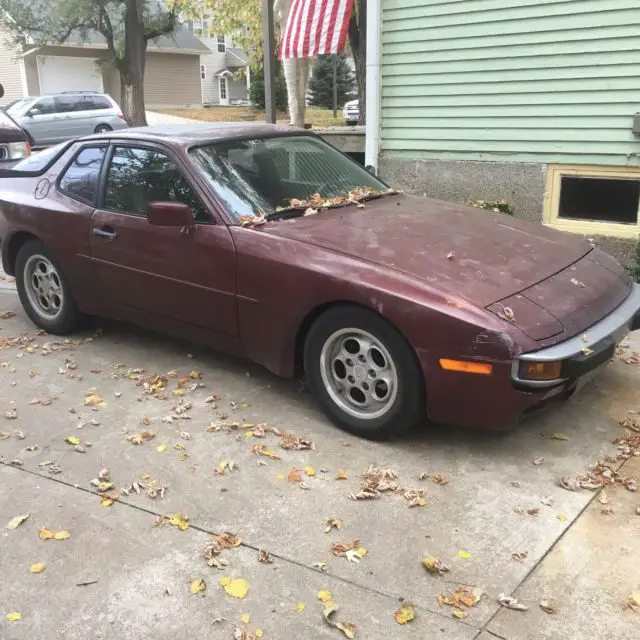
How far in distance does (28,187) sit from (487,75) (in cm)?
459

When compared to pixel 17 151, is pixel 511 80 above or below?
above

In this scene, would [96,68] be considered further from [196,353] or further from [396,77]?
[196,353]

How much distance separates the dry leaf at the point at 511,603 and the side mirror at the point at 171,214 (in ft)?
8.56

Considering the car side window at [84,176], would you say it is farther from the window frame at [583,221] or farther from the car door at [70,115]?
the car door at [70,115]

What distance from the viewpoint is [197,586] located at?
8.63 ft

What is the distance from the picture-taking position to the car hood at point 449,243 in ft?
11.3

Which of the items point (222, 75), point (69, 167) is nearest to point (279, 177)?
point (69, 167)

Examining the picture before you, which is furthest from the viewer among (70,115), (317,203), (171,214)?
(70,115)

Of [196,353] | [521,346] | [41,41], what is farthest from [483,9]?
[41,41]

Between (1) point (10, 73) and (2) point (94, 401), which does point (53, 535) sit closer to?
(2) point (94, 401)

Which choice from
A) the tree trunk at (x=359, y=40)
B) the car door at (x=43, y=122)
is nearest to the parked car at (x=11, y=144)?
the tree trunk at (x=359, y=40)

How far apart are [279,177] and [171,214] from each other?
0.78 meters

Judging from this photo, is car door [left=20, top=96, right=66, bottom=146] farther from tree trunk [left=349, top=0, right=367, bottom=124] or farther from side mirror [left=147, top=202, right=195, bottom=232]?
side mirror [left=147, top=202, right=195, bottom=232]

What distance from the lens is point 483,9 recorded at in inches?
281
